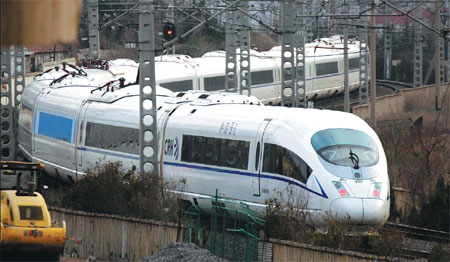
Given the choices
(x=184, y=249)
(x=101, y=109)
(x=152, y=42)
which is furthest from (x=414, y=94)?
(x=184, y=249)

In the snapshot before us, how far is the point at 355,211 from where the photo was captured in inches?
637

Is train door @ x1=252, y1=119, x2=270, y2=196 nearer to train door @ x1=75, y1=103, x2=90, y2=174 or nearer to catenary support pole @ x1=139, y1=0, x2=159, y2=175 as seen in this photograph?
catenary support pole @ x1=139, y1=0, x2=159, y2=175

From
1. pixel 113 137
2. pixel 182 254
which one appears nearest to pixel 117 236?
pixel 182 254

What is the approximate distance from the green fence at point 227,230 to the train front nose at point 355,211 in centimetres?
138

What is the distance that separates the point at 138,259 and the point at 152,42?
4789 millimetres

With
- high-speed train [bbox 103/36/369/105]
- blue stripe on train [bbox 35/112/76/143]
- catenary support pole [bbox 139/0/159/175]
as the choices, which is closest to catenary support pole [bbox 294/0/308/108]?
high-speed train [bbox 103/36/369/105]

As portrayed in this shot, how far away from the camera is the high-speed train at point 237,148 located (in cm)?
1656

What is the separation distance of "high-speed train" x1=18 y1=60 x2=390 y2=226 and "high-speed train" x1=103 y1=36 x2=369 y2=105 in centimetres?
1201

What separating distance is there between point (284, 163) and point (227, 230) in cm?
184

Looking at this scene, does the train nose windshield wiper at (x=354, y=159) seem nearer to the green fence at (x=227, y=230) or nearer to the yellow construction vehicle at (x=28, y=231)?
the green fence at (x=227, y=230)

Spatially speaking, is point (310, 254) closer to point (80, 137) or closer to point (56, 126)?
point (80, 137)

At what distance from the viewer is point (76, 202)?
19109 mm

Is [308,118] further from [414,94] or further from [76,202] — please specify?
[414,94]

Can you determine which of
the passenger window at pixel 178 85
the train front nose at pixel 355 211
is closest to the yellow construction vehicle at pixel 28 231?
the train front nose at pixel 355 211
